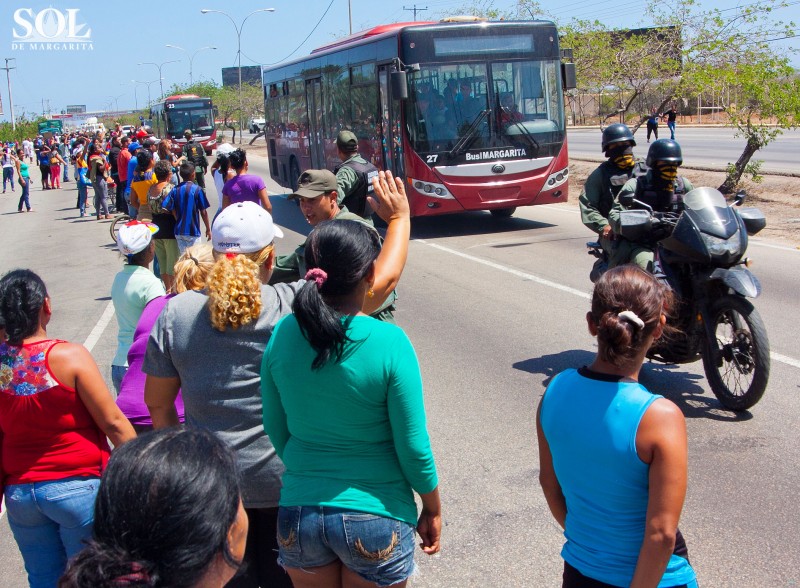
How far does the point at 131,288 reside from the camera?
479cm

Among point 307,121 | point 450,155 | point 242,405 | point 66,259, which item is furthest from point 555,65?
point 242,405

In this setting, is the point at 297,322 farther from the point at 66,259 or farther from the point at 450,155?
the point at 66,259

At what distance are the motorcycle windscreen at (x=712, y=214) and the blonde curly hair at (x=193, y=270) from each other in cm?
360

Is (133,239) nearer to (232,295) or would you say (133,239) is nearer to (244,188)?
(232,295)

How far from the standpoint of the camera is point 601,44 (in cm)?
2339

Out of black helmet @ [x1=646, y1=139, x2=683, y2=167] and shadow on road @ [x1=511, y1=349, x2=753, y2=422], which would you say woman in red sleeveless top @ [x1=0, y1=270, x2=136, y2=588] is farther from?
black helmet @ [x1=646, y1=139, x2=683, y2=167]

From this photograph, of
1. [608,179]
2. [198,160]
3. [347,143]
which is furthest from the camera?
[198,160]

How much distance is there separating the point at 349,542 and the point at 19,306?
1.62 metres

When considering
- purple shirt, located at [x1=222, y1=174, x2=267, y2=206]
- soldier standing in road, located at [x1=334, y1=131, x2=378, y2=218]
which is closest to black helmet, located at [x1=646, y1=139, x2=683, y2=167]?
soldier standing in road, located at [x1=334, y1=131, x2=378, y2=218]

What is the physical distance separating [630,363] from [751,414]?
3865mm

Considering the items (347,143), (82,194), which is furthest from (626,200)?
→ (82,194)

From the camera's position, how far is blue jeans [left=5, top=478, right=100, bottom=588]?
10.5 feet

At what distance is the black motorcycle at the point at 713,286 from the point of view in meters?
5.55

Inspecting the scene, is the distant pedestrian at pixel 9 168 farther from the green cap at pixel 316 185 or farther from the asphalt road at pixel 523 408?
the green cap at pixel 316 185
